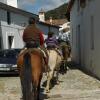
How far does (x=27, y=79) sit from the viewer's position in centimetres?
1218

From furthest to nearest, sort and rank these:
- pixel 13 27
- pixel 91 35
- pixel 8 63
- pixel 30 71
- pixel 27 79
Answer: pixel 13 27
pixel 91 35
pixel 8 63
pixel 30 71
pixel 27 79

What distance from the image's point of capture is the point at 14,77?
22.7 m

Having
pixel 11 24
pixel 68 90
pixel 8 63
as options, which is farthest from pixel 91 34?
pixel 11 24

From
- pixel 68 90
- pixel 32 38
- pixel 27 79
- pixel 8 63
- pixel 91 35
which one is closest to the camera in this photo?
pixel 27 79

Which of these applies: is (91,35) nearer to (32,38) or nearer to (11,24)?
(32,38)

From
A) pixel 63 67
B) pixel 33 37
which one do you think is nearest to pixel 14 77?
pixel 63 67

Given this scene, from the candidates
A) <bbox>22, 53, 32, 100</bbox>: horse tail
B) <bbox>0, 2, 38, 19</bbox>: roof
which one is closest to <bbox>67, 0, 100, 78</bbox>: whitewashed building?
<bbox>22, 53, 32, 100</bbox>: horse tail

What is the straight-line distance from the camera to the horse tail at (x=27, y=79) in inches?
474

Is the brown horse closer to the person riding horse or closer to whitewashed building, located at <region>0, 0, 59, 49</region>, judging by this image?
the person riding horse

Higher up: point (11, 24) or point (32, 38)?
point (11, 24)

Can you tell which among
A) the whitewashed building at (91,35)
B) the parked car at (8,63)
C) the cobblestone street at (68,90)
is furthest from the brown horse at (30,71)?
the parked car at (8,63)

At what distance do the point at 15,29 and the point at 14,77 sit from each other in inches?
638

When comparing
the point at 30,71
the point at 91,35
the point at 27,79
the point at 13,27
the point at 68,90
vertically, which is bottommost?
the point at 68,90

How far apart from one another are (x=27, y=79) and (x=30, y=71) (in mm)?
262
